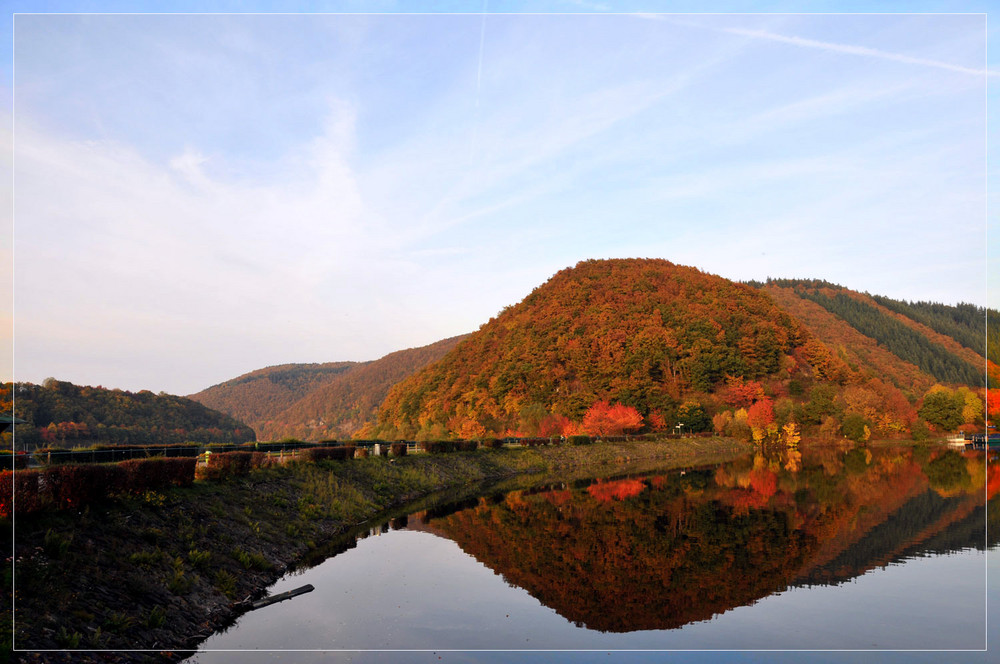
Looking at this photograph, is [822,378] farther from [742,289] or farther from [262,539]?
[262,539]

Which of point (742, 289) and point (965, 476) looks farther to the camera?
point (742, 289)

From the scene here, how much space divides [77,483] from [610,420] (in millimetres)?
91184

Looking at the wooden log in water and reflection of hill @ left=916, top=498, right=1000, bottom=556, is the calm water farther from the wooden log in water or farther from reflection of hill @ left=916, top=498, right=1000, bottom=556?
the wooden log in water

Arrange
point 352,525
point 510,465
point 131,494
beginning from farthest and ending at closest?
point 510,465, point 352,525, point 131,494

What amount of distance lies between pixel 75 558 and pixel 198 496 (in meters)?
8.27

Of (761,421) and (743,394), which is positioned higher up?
(743,394)

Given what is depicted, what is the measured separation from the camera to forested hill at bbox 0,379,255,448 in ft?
240

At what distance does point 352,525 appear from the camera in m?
28.5

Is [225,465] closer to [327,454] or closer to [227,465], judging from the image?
[227,465]

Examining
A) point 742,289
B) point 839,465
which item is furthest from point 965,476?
point 742,289

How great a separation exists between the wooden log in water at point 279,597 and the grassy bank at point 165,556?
53 centimetres

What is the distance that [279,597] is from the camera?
16.0 metres

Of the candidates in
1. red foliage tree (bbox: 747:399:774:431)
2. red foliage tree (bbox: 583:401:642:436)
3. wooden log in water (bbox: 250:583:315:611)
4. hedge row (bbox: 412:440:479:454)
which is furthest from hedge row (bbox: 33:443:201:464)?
red foliage tree (bbox: 747:399:774:431)

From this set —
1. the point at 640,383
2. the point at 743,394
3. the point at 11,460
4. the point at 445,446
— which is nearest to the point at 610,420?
the point at 640,383
